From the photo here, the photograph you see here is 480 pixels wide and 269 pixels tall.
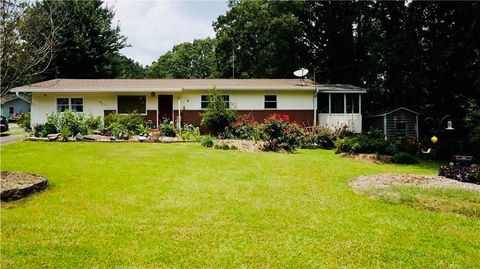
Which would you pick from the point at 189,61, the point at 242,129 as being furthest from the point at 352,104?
the point at 189,61

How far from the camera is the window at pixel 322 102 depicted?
22.2 metres

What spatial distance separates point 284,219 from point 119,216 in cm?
247

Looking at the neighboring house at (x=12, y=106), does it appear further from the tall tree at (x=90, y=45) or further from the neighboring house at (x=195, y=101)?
the neighboring house at (x=195, y=101)

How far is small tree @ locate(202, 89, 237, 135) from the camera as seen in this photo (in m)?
18.6

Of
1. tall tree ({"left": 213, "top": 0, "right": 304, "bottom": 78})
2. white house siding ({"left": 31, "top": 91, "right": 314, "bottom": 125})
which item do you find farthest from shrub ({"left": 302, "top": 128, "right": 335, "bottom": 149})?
tall tree ({"left": 213, "top": 0, "right": 304, "bottom": 78})

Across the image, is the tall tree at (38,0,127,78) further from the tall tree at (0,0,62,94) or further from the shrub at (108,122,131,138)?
the tall tree at (0,0,62,94)

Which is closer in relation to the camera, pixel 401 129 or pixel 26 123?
pixel 401 129

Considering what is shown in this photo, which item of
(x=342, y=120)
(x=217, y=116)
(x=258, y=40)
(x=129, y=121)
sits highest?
(x=258, y=40)

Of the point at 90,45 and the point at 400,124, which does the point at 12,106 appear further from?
the point at 400,124

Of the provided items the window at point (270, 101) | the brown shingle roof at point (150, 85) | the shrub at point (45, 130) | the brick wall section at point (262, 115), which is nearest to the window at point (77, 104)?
A: the brown shingle roof at point (150, 85)

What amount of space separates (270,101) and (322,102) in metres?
3.40

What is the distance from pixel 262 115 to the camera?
70.8 ft

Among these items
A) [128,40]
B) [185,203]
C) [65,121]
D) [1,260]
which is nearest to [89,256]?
[1,260]

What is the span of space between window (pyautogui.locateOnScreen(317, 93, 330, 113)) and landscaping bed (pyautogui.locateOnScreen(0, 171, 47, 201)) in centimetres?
1785
